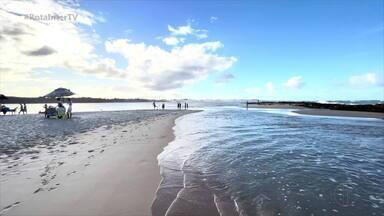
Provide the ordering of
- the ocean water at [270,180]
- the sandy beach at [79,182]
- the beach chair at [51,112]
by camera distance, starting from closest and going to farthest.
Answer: the sandy beach at [79,182], the ocean water at [270,180], the beach chair at [51,112]

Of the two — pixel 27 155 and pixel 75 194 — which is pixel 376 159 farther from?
pixel 27 155

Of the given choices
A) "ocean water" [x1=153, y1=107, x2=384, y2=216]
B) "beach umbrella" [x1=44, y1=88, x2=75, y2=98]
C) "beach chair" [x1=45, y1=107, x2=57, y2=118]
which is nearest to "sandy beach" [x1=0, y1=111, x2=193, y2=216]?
"ocean water" [x1=153, y1=107, x2=384, y2=216]

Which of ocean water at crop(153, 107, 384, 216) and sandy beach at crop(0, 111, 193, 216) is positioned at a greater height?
sandy beach at crop(0, 111, 193, 216)

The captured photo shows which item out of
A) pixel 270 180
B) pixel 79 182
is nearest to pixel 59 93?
pixel 79 182

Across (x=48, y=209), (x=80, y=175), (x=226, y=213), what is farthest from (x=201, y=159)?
(x=48, y=209)

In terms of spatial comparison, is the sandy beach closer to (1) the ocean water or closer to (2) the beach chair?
(1) the ocean water

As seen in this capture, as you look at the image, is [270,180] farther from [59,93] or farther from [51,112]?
[59,93]

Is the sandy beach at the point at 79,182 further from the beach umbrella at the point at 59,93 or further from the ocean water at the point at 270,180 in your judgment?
the beach umbrella at the point at 59,93

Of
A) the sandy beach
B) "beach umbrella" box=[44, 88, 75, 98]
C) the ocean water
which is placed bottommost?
the ocean water

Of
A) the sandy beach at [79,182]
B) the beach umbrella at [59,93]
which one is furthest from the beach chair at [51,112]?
the sandy beach at [79,182]

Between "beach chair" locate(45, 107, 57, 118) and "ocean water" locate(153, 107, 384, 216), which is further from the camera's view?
"beach chair" locate(45, 107, 57, 118)

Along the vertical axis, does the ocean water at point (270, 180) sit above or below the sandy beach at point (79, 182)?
below

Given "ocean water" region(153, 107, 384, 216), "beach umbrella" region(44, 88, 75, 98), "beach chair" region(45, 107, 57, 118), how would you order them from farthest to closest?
"beach umbrella" region(44, 88, 75, 98) → "beach chair" region(45, 107, 57, 118) → "ocean water" region(153, 107, 384, 216)

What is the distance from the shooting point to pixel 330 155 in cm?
1208
